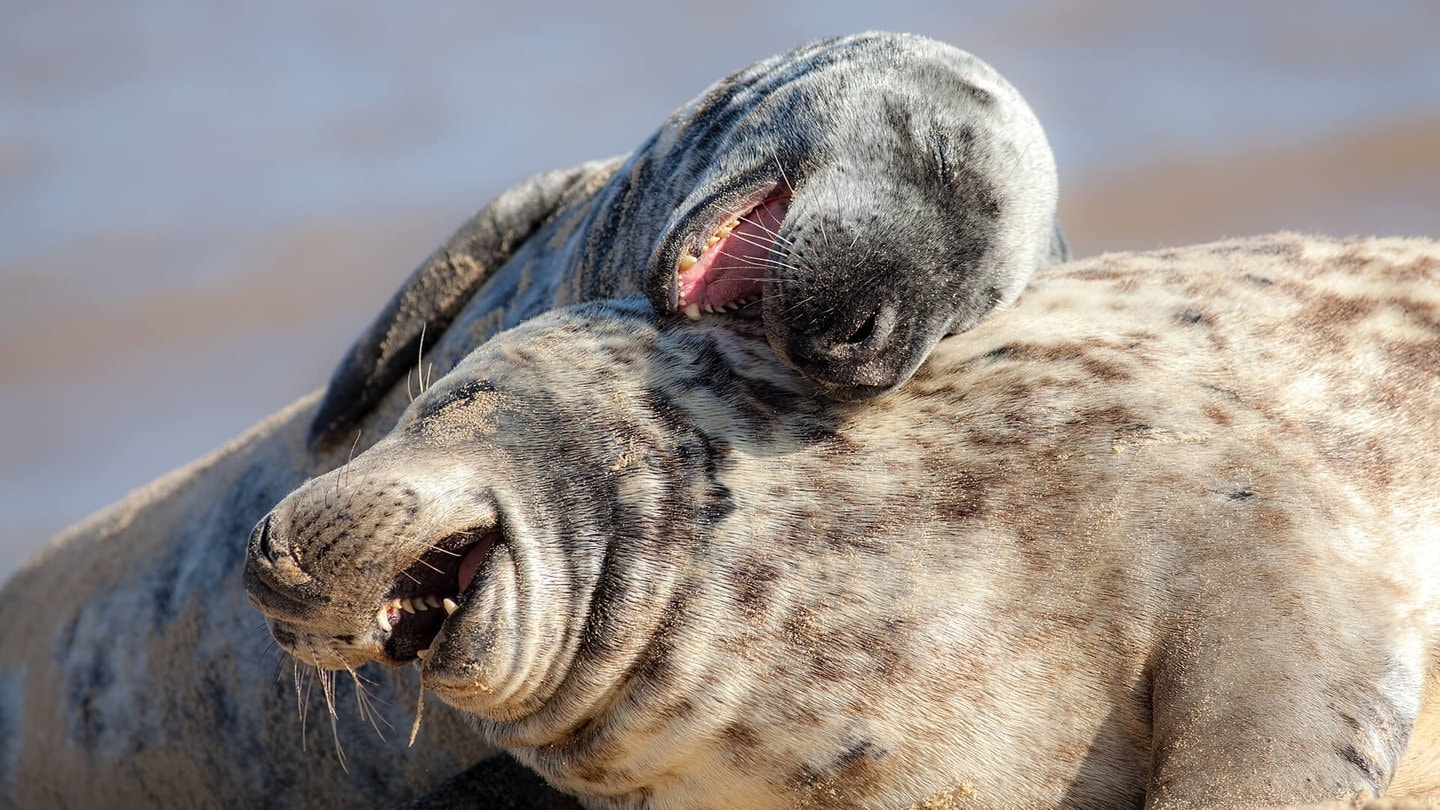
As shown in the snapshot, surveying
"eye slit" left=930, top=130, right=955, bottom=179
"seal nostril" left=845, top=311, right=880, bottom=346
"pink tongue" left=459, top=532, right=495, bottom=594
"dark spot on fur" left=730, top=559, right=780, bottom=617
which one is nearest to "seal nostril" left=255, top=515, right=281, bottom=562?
"pink tongue" left=459, top=532, right=495, bottom=594

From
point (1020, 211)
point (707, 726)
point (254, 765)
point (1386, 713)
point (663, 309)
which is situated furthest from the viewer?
point (254, 765)

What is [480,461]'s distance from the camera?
9.04 feet

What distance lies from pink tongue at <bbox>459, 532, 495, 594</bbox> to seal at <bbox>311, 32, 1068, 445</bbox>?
0.58m

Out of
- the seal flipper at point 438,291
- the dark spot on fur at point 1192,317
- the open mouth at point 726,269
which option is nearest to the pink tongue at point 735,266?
the open mouth at point 726,269

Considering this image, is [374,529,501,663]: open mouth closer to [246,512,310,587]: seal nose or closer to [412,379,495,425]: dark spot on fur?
[246,512,310,587]: seal nose

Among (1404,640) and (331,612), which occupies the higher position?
(331,612)

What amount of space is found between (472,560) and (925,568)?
2.43 ft

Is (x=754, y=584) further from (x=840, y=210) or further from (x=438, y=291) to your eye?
(x=438, y=291)

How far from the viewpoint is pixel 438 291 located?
491cm

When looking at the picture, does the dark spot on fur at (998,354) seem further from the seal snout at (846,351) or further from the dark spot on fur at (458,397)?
the dark spot on fur at (458,397)

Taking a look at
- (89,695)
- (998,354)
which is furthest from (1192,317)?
(89,695)

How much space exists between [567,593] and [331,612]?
0.38m

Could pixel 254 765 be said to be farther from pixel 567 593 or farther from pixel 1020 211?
pixel 1020 211

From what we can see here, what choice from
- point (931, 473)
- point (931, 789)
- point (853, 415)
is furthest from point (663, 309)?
point (931, 789)
